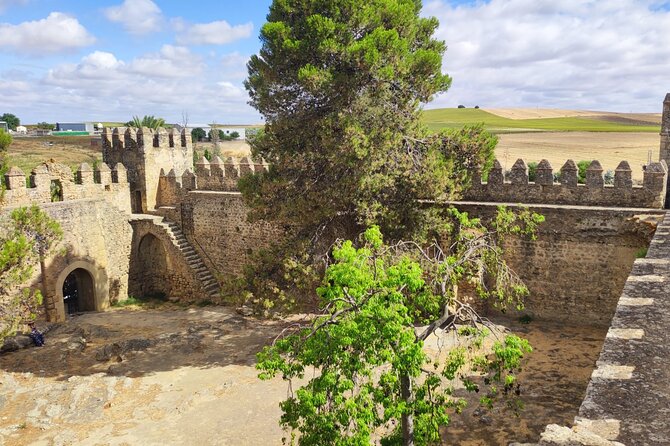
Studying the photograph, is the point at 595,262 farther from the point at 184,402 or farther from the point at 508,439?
the point at 184,402

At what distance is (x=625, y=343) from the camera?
4.79 meters

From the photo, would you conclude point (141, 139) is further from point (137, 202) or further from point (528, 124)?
point (528, 124)

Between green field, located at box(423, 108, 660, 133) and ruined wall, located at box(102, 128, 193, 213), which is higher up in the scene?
green field, located at box(423, 108, 660, 133)

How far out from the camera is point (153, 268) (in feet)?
66.6

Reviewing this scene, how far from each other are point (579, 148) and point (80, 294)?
1555 inches

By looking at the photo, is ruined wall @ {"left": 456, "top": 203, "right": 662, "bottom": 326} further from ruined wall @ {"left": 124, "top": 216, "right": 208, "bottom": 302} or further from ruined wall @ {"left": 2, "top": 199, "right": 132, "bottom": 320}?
ruined wall @ {"left": 2, "top": 199, "right": 132, "bottom": 320}

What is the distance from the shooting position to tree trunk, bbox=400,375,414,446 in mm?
7020

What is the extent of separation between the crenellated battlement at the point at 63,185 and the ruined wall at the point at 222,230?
7.63ft

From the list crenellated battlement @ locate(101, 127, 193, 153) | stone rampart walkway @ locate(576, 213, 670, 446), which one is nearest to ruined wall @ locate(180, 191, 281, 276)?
crenellated battlement @ locate(101, 127, 193, 153)

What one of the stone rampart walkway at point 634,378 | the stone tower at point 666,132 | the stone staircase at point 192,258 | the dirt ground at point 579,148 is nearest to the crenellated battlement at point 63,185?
the stone staircase at point 192,258

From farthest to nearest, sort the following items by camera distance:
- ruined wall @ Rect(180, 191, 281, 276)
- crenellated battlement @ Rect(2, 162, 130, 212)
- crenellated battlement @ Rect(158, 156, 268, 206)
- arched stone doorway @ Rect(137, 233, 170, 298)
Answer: arched stone doorway @ Rect(137, 233, 170, 298) < crenellated battlement @ Rect(158, 156, 268, 206) < ruined wall @ Rect(180, 191, 281, 276) < crenellated battlement @ Rect(2, 162, 130, 212)

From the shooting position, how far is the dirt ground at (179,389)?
10070 mm

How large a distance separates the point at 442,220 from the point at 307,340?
762 centimetres

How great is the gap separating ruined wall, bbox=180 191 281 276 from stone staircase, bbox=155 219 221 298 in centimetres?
18
